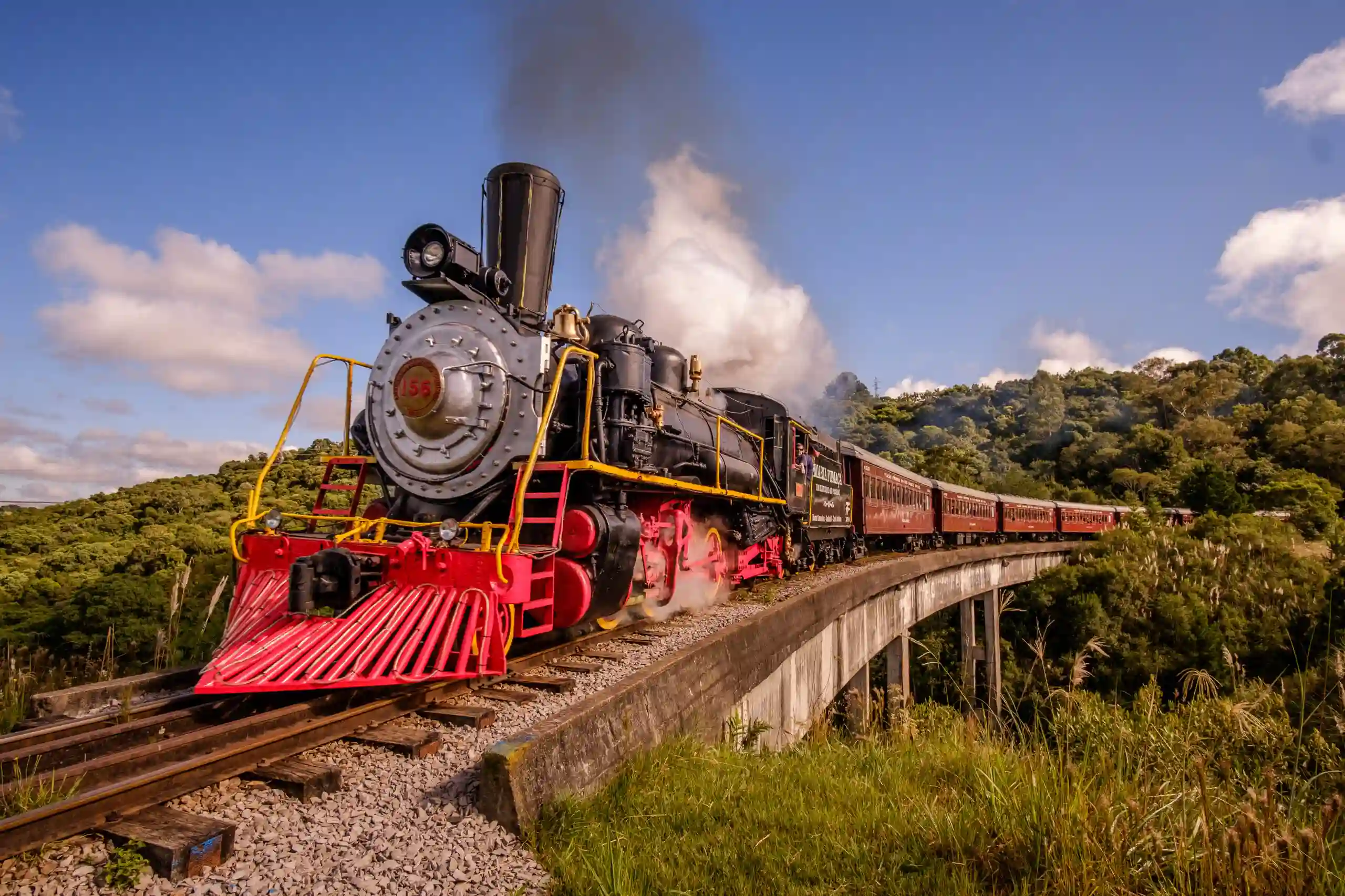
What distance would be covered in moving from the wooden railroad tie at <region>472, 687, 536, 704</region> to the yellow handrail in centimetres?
375

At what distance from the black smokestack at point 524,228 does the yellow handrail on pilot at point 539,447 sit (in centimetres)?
112

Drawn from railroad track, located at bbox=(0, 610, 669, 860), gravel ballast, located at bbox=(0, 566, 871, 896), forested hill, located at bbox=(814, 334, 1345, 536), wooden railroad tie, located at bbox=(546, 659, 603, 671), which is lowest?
gravel ballast, located at bbox=(0, 566, 871, 896)

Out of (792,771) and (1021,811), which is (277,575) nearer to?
(792,771)

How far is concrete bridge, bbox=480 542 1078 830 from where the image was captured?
3111 millimetres

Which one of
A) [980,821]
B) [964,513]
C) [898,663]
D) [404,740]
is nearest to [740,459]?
[404,740]

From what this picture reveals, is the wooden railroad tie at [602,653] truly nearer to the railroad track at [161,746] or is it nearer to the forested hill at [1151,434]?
the railroad track at [161,746]

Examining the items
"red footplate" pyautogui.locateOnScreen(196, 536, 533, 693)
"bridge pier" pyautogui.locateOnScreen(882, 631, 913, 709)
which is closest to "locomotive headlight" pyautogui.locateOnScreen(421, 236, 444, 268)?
"red footplate" pyautogui.locateOnScreen(196, 536, 533, 693)

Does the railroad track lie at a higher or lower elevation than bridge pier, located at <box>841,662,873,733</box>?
higher

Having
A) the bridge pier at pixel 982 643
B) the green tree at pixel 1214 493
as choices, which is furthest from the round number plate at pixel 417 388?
the green tree at pixel 1214 493

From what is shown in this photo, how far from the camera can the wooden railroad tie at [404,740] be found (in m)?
3.82

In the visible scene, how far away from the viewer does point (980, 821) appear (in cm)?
295

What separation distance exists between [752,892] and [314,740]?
2.58 metres

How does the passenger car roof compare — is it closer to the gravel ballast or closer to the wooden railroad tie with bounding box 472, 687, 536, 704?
the wooden railroad tie with bounding box 472, 687, 536, 704

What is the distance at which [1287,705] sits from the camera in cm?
631
